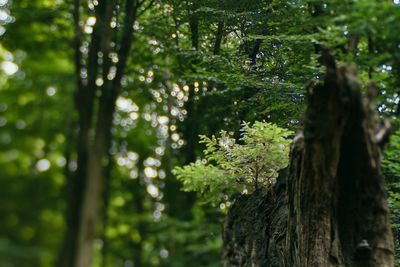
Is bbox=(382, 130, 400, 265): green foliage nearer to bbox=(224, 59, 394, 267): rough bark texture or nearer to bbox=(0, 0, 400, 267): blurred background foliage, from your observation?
bbox=(0, 0, 400, 267): blurred background foliage

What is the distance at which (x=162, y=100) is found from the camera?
13.6 m

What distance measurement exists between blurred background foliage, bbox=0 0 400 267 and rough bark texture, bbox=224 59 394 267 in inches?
48.1

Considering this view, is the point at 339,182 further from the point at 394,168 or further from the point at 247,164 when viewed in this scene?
the point at 247,164

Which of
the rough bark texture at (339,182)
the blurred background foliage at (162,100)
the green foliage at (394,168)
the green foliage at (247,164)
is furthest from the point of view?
the green foliage at (247,164)

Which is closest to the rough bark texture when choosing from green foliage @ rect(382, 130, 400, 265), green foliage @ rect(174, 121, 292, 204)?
green foliage @ rect(382, 130, 400, 265)

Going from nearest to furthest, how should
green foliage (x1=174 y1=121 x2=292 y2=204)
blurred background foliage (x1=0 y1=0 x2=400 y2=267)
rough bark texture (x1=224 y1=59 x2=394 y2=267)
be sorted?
rough bark texture (x1=224 y1=59 x2=394 y2=267) → blurred background foliage (x1=0 y1=0 x2=400 y2=267) → green foliage (x1=174 y1=121 x2=292 y2=204)

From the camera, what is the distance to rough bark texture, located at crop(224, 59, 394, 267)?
3.81 m

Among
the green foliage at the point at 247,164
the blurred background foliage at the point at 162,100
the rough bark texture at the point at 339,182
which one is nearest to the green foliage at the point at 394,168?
the blurred background foliage at the point at 162,100

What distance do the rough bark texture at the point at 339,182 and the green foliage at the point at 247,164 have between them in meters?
2.26

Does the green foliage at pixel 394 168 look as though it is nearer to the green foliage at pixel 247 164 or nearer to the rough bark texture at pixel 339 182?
the rough bark texture at pixel 339 182

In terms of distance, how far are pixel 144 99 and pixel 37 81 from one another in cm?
642

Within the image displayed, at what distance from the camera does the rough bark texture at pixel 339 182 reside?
3.81 m

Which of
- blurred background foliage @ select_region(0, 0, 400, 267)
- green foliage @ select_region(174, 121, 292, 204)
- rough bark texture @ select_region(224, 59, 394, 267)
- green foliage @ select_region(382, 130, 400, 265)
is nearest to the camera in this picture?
rough bark texture @ select_region(224, 59, 394, 267)

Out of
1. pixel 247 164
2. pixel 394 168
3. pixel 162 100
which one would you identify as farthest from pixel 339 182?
pixel 162 100
